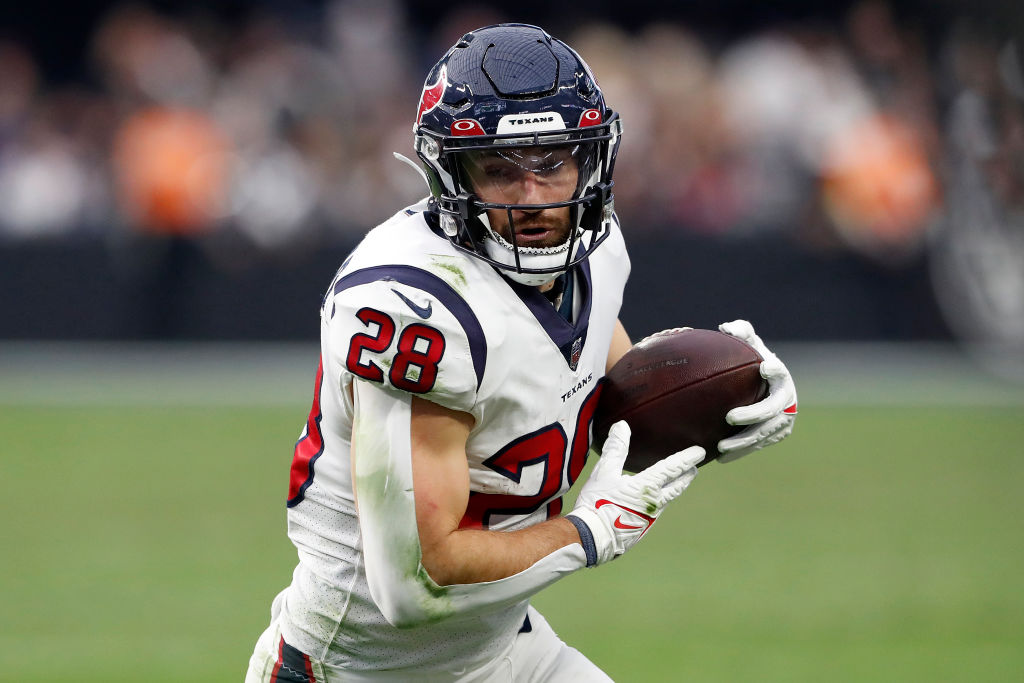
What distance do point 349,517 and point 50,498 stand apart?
16.6 ft

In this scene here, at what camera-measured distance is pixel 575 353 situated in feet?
9.23

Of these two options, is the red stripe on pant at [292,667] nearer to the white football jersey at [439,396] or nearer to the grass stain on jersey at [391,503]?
the white football jersey at [439,396]

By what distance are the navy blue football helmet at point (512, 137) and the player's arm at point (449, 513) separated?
339 mm

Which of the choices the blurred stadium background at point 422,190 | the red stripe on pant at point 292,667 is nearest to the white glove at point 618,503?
the red stripe on pant at point 292,667

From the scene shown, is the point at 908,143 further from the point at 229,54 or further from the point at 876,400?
the point at 229,54

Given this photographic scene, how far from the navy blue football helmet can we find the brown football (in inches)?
15.8

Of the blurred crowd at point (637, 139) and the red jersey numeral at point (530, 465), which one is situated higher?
the red jersey numeral at point (530, 465)

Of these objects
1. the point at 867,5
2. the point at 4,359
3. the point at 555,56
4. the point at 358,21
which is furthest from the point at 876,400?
the point at 555,56

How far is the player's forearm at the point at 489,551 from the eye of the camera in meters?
2.52

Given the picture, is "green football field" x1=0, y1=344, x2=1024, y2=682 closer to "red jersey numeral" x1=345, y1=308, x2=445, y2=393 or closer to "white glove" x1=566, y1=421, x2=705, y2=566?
"white glove" x1=566, y1=421, x2=705, y2=566

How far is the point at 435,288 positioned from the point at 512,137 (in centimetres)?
34

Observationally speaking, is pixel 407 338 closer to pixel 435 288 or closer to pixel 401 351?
pixel 401 351

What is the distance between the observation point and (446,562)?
8.28ft

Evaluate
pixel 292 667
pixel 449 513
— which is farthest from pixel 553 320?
pixel 292 667
